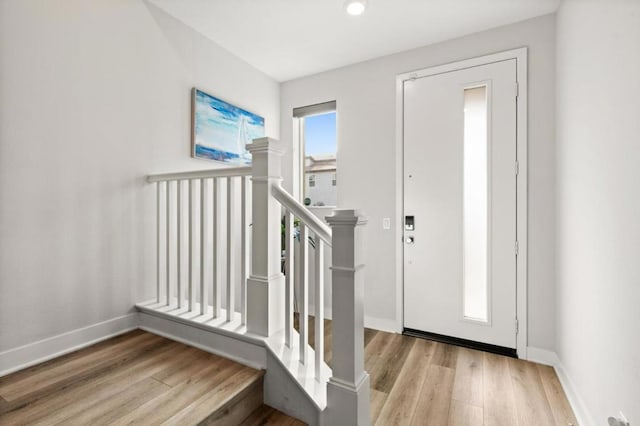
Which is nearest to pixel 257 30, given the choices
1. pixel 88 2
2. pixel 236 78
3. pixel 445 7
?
pixel 236 78

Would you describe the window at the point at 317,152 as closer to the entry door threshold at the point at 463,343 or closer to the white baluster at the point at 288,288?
the entry door threshold at the point at 463,343

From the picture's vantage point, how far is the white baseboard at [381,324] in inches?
111

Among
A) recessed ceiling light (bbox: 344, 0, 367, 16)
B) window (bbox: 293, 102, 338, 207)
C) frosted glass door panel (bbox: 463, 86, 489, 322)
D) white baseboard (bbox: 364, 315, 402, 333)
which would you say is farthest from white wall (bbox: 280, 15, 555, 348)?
recessed ceiling light (bbox: 344, 0, 367, 16)

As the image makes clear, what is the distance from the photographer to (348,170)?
3.07m

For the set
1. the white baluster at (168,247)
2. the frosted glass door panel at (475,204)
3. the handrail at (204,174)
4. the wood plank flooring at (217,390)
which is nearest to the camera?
the wood plank flooring at (217,390)

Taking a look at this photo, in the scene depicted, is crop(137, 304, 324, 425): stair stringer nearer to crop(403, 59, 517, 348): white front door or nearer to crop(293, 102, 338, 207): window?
crop(403, 59, 517, 348): white front door

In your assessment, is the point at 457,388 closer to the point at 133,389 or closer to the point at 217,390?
the point at 217,390

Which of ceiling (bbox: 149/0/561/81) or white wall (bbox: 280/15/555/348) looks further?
white wall (bbox: 280/15/555/348)

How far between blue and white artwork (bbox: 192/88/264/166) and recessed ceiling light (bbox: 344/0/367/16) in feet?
4.13

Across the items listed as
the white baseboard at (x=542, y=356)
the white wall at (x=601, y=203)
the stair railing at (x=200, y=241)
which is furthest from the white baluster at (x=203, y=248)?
the white baseboard at (x=542, y=356)

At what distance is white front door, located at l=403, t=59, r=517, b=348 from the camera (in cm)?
241

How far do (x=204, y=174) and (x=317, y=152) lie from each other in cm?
170

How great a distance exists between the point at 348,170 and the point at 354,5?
1379mm

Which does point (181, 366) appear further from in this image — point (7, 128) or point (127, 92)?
point (127, 92)
